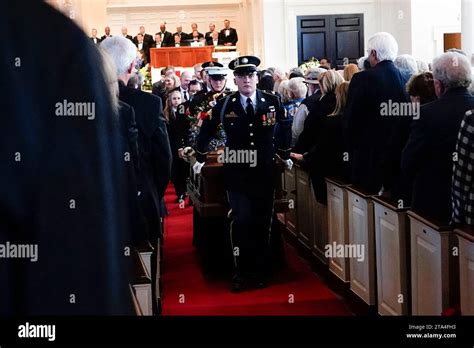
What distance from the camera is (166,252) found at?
6.98 meters

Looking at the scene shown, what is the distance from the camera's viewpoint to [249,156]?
555cm

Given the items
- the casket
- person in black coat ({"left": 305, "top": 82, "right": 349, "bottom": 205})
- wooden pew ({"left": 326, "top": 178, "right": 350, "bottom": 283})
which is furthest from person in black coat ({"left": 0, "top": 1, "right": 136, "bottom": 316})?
the casket

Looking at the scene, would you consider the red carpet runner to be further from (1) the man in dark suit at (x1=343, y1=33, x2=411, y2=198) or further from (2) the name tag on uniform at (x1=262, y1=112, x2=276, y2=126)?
(2) the name tag on uniform at (x1=262, y1=112, x2=276, y2=126)

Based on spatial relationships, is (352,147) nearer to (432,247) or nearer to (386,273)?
(386,273)

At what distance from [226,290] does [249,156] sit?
2.85 feet

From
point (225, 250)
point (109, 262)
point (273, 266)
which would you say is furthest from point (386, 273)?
point (109, 262)

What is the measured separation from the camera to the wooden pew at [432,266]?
3377 millimetres

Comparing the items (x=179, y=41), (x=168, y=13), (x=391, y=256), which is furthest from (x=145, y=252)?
(x=168, y=13)

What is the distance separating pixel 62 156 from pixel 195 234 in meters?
6.26

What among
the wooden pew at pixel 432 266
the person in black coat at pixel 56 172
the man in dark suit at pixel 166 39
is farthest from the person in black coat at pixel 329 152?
the man in dark suit at pixel 166 39

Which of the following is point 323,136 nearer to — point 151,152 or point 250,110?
point 250,110

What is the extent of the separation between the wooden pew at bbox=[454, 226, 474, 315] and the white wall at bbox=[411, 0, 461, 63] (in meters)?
9.59

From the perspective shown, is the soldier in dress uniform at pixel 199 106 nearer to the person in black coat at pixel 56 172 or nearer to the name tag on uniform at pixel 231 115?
the name tag on uniform at pixel 231 115

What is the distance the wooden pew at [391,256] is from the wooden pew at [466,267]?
0.72 meters
